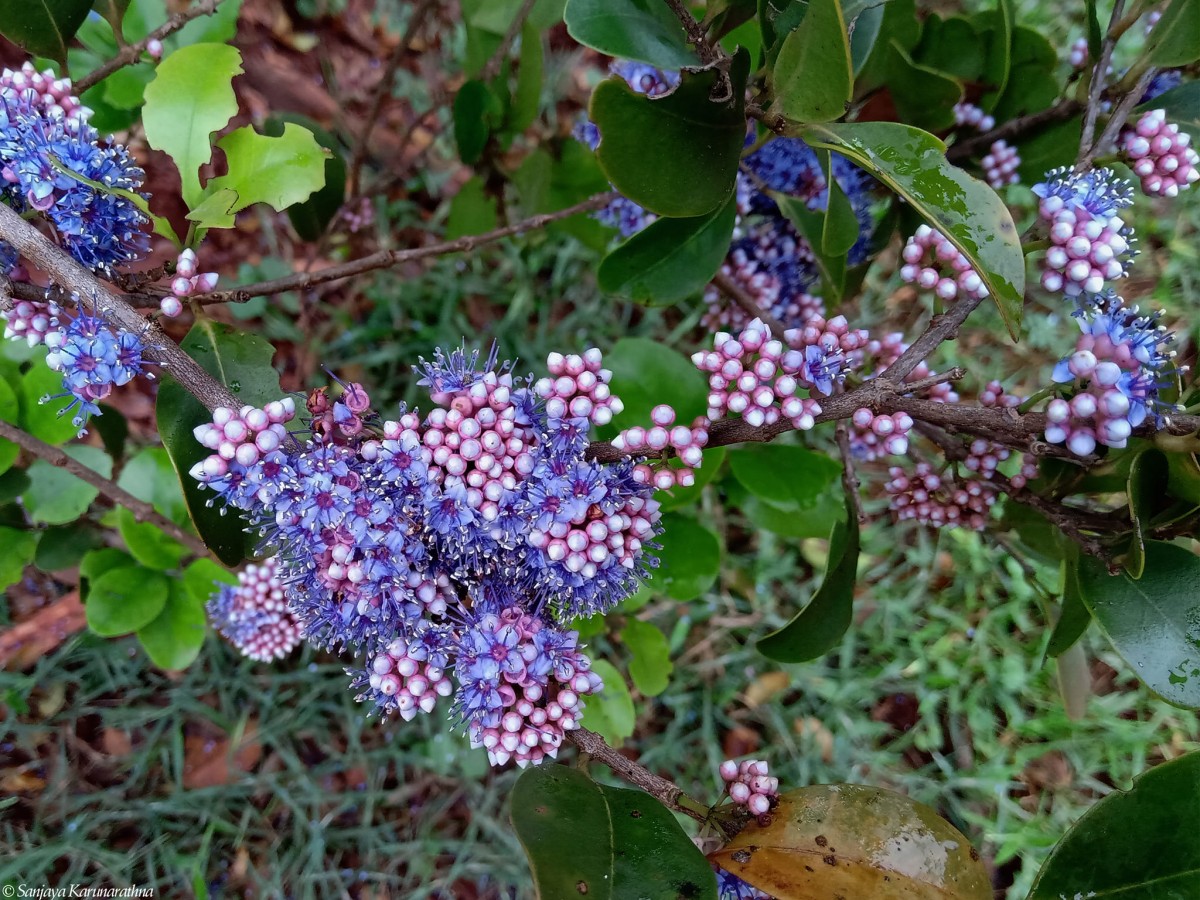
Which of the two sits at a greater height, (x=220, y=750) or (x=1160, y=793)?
(x=1160, y=793)

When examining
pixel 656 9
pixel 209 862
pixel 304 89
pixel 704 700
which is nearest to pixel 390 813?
pixel 209 862

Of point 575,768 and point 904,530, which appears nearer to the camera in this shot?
point 575,768

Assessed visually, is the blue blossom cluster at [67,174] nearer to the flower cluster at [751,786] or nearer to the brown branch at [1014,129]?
the flower cluster at [751,786]

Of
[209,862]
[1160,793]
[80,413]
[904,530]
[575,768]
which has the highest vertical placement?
[80,413]

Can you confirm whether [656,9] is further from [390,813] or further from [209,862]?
[209,862]

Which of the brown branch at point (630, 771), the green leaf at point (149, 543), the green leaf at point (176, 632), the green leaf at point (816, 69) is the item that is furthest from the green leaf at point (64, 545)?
the green leaf at point (816, 69)

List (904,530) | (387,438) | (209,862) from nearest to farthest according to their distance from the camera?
1. (387,438)
2. (209,862)
3. (904,530)

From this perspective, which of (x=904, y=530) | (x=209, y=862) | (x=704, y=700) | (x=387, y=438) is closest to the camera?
(x=387, y=438)

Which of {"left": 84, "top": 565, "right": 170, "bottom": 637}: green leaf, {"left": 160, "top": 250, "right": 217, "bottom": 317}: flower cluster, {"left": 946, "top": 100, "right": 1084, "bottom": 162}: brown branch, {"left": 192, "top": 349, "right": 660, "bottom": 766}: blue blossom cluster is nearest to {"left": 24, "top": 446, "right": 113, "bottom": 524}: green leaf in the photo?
{"left": 84, "top": 565, "right": 170, "bottom": 637}: green leaf
